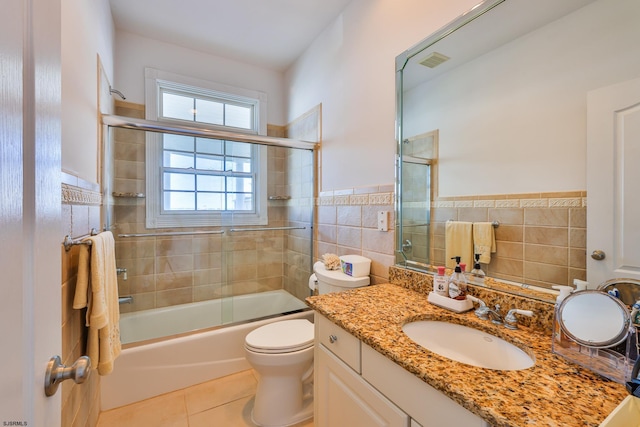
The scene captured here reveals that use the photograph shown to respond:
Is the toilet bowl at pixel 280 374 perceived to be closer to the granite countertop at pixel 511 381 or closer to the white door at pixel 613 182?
the granite countertop at pixel 511 381

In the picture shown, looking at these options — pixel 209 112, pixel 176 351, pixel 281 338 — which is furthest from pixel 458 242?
pixel 209 112

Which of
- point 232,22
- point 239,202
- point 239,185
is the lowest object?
point 239,202

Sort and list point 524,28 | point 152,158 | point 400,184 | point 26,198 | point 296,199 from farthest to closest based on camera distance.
→ point 296,199 < point 152,158 < point 400,184 < point 524,28 < point 26,198

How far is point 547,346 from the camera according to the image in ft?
2.78

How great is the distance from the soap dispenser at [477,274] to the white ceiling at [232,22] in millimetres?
1946

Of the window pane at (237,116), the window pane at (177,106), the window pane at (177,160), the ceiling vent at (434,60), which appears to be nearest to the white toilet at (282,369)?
the ceiling vent at (434,60)

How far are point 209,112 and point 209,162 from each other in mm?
618

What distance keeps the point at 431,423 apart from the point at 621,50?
1.24 meters

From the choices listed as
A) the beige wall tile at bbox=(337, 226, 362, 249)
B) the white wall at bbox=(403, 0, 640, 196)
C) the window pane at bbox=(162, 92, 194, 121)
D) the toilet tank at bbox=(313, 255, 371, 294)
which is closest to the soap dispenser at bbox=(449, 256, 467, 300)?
the white wall at bbox=(403, 0, 640, 196)

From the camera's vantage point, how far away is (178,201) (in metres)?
2.52

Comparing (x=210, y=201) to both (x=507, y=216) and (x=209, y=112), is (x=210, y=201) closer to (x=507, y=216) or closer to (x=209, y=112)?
(x=209, y=112)

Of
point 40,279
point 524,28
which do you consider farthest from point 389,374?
point 524,28

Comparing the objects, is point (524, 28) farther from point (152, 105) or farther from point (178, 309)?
point (178, 309)

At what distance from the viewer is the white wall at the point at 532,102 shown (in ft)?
2.88
